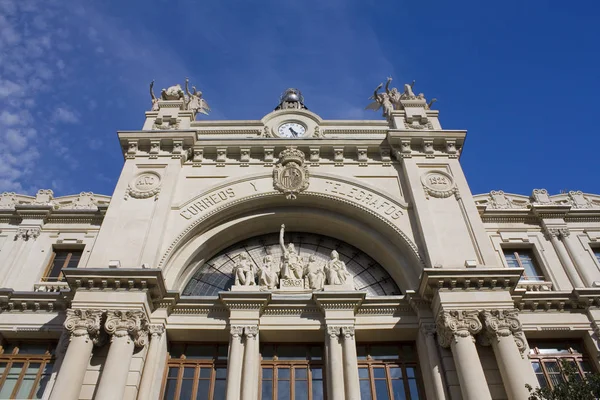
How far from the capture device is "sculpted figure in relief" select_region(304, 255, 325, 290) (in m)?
17.9

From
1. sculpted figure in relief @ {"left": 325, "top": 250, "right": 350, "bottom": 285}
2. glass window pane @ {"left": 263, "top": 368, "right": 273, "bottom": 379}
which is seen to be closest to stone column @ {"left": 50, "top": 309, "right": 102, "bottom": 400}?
glass window pane @ {"left": 263, "top": 368, "right": 273, "bottom": 379}

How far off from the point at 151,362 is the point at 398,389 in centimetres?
751

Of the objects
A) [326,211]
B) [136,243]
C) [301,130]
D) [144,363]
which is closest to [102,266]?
[136,243]

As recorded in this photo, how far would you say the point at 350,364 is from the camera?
15.2m

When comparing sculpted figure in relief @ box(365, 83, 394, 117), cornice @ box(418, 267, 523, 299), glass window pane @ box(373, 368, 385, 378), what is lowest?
glass window pane @ box(373, 368, 385, 378)

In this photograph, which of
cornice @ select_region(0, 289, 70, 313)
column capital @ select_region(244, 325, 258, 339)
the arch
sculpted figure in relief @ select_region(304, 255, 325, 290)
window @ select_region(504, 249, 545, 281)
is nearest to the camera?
column capital @ select_region(244, 325, 258, 339)

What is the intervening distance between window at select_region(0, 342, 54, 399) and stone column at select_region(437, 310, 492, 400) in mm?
12239

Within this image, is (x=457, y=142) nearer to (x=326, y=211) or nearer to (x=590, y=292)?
(x=326, y=211)

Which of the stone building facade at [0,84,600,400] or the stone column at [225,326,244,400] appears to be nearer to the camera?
the stone column at [225,326,244,400]

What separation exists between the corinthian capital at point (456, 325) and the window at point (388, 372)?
5.86 ft

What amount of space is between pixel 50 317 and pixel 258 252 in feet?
24.7

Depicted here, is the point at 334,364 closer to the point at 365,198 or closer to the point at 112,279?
the point at 365,198

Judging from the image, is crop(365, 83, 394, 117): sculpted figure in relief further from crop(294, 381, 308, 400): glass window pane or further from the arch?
crop(294, 381, 308, 400): glass window pane

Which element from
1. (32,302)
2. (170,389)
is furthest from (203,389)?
(32,302)
